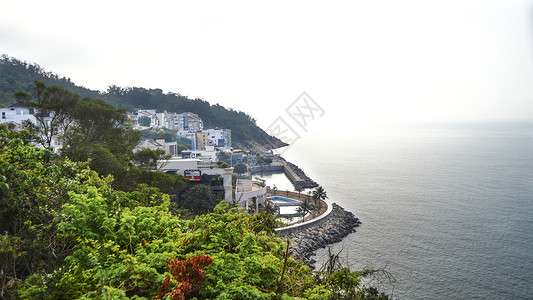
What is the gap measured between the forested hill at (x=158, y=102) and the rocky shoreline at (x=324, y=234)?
36.3m

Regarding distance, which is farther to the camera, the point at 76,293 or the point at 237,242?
the point at 237,242

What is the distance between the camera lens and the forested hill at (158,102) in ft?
127

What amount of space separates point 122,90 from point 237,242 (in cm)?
6074

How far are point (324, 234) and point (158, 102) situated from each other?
47.9 m

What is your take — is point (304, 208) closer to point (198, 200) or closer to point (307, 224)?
point (307, 224)

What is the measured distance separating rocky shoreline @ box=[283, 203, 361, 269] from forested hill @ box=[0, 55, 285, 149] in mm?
36326

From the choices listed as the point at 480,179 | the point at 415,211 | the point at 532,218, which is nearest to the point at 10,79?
the point at 415,211

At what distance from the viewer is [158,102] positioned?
55.8 m

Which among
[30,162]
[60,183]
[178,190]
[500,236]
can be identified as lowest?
[500,236]

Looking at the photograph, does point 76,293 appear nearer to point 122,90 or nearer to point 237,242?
point 237,242

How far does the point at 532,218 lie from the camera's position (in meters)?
18.3

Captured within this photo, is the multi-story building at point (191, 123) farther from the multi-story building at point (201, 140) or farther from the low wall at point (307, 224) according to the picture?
the low wall at point (307, 224)

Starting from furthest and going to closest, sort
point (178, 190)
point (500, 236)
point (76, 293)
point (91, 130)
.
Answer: point (500, 236) < point (178, 190) < point (91, 130) < point (76, 293)

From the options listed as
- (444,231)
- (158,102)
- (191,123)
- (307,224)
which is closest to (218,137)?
(191,123)
